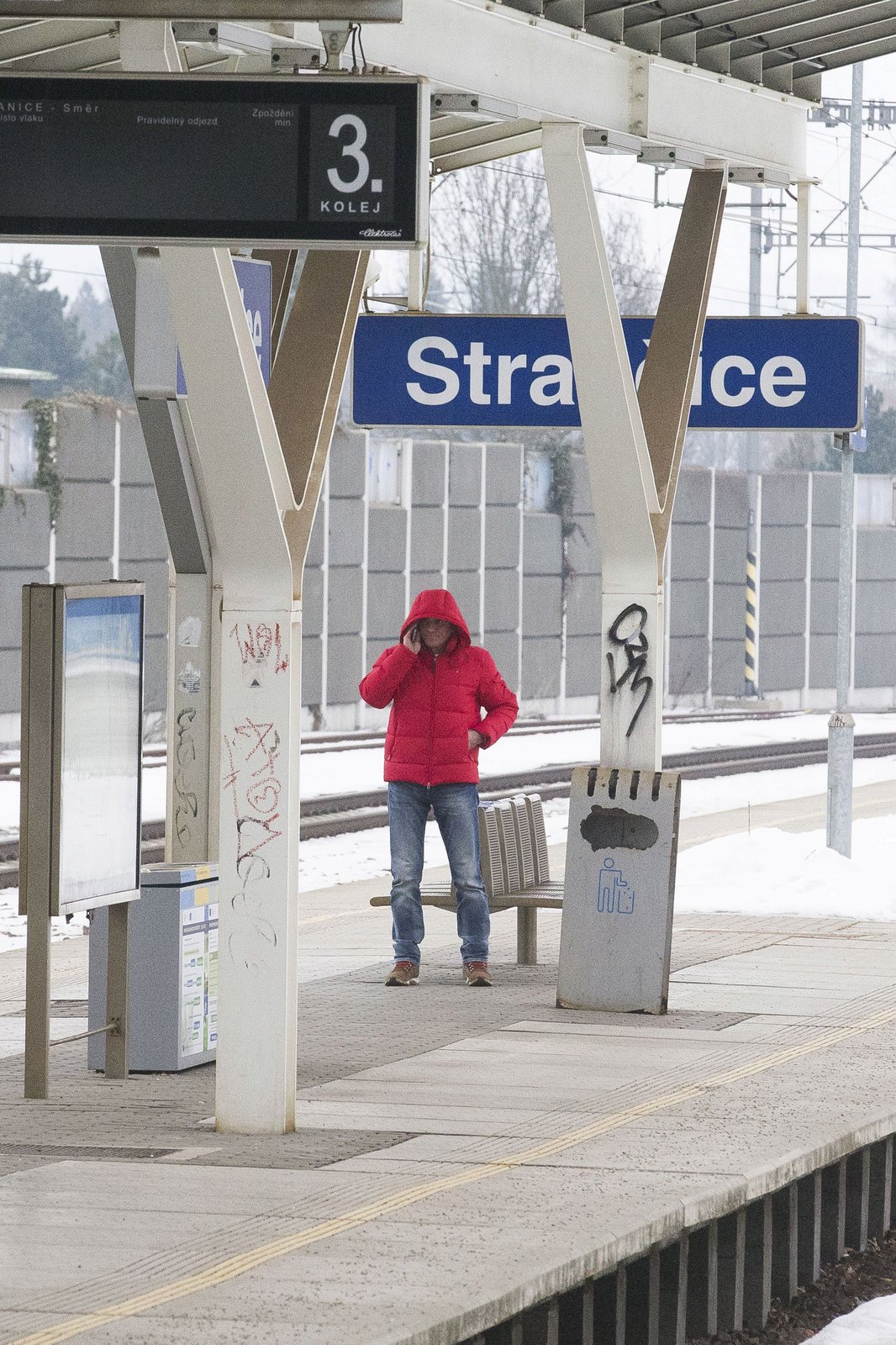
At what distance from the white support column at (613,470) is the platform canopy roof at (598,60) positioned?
346 millimetres

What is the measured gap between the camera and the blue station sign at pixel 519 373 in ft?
32.7

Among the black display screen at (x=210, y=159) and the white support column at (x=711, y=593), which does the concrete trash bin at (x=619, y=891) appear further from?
the white support column at (x=711, y=593)

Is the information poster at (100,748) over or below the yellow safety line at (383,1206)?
over

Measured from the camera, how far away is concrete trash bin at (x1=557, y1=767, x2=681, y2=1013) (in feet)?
30.2

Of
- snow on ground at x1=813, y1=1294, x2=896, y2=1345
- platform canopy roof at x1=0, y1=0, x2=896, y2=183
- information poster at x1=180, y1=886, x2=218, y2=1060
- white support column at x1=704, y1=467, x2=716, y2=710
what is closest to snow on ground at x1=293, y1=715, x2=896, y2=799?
white support column at x1=704, y1=467, x2=716, y2=710

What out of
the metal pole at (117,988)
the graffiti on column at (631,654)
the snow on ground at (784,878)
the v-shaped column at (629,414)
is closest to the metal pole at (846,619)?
the snow on ground at (784,878)

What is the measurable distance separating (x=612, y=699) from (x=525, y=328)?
1772 mm

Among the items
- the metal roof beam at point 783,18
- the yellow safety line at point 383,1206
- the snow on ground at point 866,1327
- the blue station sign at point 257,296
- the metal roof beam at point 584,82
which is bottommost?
the snow on ground at point 866,1327

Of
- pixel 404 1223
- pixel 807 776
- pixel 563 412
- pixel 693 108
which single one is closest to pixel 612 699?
pixel 563 412

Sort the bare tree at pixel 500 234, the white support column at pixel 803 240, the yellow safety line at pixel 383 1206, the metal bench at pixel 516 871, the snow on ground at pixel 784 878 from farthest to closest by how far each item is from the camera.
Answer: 1. the bare tree at pixel 500 234
2. the snow on ground at pixel 784 878
3. the metal bench at pixel 516 871
4. the white support column at pixel 803 240
5. the yellow safety line at pixel 383 1206

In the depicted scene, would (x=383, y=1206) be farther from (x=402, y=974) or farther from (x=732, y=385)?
(x=732, y=385)

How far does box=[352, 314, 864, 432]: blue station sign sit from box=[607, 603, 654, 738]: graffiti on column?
107 centimetres

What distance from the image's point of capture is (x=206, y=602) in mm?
8773

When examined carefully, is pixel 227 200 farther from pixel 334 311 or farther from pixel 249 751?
pixel 249 751
